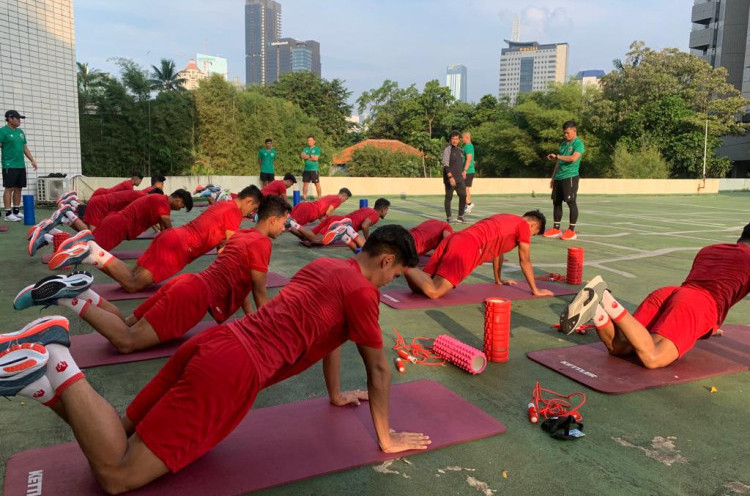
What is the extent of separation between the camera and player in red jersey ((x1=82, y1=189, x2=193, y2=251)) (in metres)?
6.88

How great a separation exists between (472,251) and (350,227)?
243 centimetres

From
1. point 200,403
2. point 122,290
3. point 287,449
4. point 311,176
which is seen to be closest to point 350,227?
point 122,290

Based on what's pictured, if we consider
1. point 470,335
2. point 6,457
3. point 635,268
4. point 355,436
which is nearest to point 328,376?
point 355,436

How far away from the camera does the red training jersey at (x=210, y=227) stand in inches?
221

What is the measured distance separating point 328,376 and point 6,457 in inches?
65.7

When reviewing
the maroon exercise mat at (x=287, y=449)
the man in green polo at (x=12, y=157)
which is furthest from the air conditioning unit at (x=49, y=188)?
the maroon exercise mat at (x=287, y=449)

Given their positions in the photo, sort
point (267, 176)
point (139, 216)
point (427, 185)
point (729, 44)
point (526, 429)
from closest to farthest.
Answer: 1. point (526, 429)
2. point (139, 216)
3. point (267, 176)
4. point (427, 185)
5. point (729, 44)

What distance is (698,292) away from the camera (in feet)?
13.0

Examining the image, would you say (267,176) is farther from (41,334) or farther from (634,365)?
(41,334)

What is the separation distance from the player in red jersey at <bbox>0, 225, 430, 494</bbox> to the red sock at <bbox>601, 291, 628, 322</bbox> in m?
1.68

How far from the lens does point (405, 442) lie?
107 inches

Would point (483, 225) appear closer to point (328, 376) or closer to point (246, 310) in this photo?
point (246, 310)


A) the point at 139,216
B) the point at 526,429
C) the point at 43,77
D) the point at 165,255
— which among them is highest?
the point at 43,77

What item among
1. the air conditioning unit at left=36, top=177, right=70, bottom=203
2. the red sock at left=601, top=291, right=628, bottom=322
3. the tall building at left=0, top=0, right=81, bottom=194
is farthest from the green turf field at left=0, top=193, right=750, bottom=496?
the tall building at left=0, top=0, right=81, bottom=194
